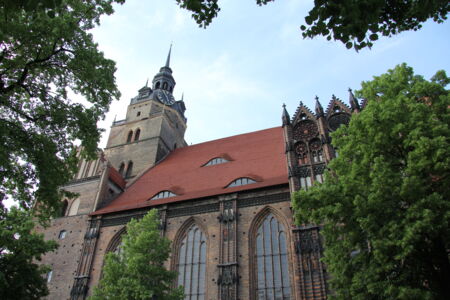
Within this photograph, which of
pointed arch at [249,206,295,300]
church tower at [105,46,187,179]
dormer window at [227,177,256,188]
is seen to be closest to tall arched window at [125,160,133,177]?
church tower at [105,46,187,179]

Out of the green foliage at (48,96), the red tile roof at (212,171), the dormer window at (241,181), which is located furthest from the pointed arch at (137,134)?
the green foliage at (48,96)

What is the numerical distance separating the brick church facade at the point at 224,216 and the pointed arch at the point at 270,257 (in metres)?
0.05

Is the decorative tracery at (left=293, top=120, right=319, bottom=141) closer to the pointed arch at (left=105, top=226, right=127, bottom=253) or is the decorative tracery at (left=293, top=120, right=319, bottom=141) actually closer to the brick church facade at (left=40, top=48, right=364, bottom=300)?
the brick church facade at (left=40, top=48, right=364, bottom=300)

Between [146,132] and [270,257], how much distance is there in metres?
18.8

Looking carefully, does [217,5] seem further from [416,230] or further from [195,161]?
[195,161]

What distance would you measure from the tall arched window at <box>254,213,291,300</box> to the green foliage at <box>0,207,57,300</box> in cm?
897

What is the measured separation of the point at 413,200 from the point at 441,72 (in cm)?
460

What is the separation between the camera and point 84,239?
20.9 meters

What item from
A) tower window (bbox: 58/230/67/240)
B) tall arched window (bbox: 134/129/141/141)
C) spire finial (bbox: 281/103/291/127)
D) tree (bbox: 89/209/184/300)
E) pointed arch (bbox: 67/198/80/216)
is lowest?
tree (bbox: 89/209/184/300)

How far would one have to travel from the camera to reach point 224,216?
18.4 meters

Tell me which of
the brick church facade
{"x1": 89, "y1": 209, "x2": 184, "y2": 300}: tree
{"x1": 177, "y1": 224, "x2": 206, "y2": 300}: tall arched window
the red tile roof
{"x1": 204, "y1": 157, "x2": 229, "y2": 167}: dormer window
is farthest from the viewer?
{"x1": 204, "y1": 157, "x2": 229, "y2": 167}: dormer window

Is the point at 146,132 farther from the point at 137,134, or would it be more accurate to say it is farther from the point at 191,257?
the point at 191,257

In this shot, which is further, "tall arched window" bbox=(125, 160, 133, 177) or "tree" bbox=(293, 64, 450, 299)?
"tall arched window" bbox=(125, 160, 133, 177)

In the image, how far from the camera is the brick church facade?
1597 cm
